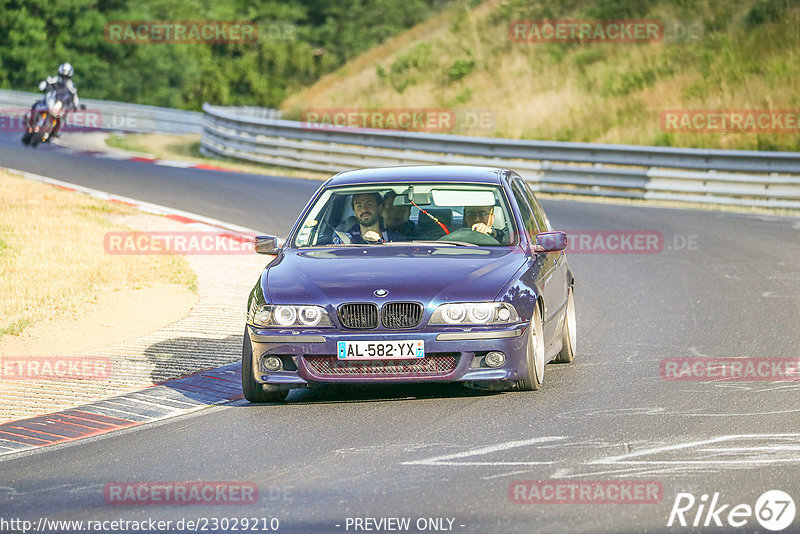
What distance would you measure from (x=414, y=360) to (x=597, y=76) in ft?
96.7

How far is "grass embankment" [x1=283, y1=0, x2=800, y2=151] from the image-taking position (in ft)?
105

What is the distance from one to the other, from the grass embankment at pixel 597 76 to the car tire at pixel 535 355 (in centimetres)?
1972

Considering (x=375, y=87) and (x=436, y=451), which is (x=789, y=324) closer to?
(x=436, y=451)

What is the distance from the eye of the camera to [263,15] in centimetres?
7831

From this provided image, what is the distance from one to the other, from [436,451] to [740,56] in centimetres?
2993

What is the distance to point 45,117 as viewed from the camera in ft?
101

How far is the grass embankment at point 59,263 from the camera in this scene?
13.1 m

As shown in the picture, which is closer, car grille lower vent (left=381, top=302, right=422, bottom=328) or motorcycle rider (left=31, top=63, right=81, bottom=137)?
car grille lower vent (left=381, top=302, right=422, bottom=328)

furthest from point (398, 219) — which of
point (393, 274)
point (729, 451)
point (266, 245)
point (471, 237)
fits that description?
point (729, 451)

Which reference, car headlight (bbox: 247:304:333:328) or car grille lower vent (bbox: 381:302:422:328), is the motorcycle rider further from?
car grille lower vent (bbox: 381:302:422:328)

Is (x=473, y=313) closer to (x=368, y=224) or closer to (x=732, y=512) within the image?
(x=368, y=224)

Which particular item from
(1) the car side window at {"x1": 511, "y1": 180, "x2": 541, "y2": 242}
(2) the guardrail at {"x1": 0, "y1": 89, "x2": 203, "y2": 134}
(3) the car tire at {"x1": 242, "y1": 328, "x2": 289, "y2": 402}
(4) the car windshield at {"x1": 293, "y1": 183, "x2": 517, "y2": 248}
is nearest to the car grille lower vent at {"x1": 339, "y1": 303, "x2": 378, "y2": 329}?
(3) the car tire at {"x1": 242, "y1": 328, "x2": 289, "y2": 402}

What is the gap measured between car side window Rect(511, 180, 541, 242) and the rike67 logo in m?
4.05

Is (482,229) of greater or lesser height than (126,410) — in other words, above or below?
above
